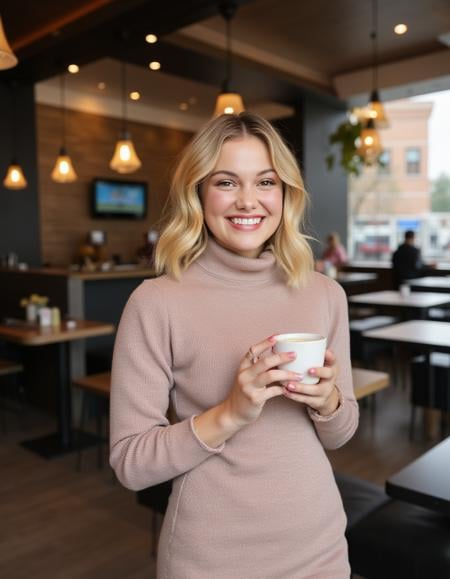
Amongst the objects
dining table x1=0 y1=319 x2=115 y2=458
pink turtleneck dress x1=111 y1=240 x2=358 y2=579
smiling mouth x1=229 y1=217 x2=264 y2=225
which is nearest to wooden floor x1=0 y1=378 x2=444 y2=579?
dining table x1=0 y1=319 x2=115 y2=458

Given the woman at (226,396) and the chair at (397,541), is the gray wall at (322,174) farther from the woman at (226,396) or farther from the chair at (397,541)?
the woman at (226,396)

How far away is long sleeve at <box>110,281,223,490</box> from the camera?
3.14 ft

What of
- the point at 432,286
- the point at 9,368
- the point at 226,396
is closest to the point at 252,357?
the point at 226,396

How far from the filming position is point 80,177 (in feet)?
29.4

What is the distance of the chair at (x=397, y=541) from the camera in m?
1.62

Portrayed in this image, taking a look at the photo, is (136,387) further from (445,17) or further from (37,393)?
(445,17)

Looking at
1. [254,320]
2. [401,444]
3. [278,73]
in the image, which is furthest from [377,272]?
[254,320]

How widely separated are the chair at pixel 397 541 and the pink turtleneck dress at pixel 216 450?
0.69 m

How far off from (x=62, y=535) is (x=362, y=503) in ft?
5.32

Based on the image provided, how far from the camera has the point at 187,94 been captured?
29.1ft

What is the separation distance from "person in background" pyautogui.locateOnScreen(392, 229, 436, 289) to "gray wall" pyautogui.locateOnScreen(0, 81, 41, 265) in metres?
4.68

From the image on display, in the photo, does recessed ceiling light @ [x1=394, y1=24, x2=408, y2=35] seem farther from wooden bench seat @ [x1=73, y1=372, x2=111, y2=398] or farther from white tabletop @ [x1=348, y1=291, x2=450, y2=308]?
wooden bench seat @ [x1=73, y1=372, x2=111, y2=398]

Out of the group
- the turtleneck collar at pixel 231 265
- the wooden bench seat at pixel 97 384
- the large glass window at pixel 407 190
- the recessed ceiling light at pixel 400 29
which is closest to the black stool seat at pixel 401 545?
the turtleneck collar at pixel 231 265

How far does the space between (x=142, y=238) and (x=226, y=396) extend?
30.1ft
